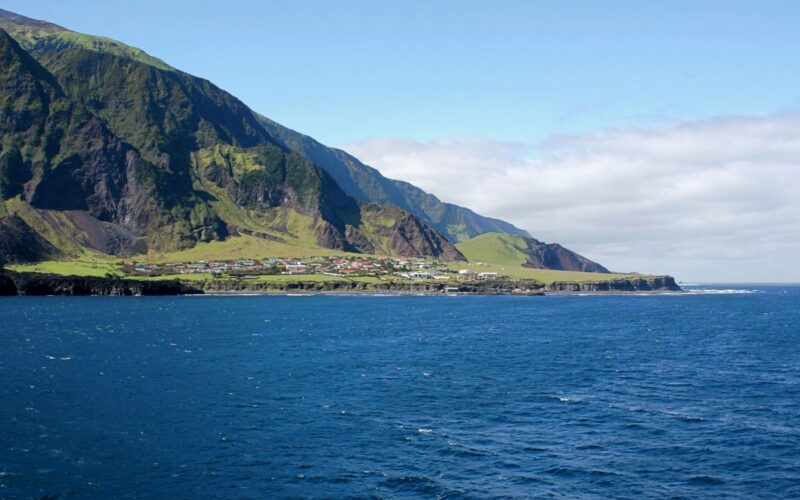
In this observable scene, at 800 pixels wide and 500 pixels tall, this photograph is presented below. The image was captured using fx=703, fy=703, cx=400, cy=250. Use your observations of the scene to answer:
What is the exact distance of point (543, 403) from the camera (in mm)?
79625

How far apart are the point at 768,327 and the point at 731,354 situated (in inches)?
2655

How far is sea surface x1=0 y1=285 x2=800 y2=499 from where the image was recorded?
2066 inches

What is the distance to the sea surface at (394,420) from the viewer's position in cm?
5247

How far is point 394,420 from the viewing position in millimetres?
70500

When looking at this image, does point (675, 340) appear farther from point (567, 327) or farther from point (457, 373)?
point (457, 373)

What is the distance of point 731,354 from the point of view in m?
124

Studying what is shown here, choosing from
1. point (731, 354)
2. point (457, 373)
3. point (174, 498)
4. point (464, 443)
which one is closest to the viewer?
point (174, 498)

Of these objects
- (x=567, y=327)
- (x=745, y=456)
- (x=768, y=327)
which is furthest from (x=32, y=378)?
(x=768, y=327)

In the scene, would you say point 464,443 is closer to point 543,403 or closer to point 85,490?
point 543,403

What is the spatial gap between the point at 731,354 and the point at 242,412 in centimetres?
9009

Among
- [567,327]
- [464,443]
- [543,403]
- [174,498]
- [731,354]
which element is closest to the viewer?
[174,498]

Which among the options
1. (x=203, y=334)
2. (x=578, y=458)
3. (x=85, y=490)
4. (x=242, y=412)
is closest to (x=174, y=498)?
(x=85, y=490)

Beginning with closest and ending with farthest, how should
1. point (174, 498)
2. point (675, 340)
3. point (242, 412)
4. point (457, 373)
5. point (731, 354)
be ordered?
point (174, 498) → point (242, 412) → point (457, 373) → point (731, 354) → point (675, 340)

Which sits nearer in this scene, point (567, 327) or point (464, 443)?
point (464, 443)
